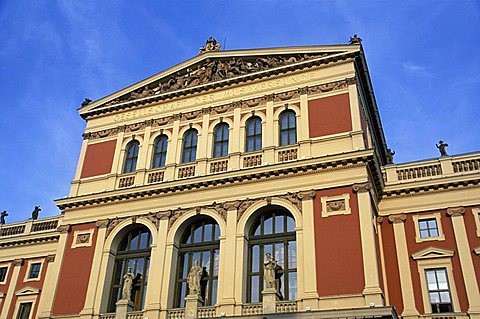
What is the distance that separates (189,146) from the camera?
26.8 metres

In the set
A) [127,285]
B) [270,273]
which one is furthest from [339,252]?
[127,285]

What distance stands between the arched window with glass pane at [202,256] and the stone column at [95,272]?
157 inches

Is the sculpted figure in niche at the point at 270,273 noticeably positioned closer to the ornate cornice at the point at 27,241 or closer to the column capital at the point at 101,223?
the column capital at the point at 101,223

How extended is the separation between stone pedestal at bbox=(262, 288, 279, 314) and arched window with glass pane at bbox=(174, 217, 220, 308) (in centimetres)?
285

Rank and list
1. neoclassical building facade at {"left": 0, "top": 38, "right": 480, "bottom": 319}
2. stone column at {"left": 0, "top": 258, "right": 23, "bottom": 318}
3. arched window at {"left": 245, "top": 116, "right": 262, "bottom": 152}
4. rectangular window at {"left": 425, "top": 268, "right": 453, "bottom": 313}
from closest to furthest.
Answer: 1. neoclassical building facade at {"left": 0, "top": 38, "right": 480, "bottom": 319}
2. rectangular window at {"left": 425, "top": 268, "right": 453, "bottom": 313}
3. arched window at {"left": 245, "top": 116, "right": 262, "bottom": 152}
4. stone column at {"left": 0, "top": 258, "right": 23, "bottom": 318}

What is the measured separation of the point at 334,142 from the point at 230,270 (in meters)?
7.46

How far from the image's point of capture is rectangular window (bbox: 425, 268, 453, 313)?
70.8 ft

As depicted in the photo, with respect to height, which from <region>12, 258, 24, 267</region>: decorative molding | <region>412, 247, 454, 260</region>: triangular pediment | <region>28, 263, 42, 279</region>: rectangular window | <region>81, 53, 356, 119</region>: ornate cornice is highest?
<region>81, 53, 356, 119</region>: ornate cornice

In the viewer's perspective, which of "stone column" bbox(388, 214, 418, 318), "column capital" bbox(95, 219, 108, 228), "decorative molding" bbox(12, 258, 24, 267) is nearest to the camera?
"stone column" bbox(388, 214, 418, 318)

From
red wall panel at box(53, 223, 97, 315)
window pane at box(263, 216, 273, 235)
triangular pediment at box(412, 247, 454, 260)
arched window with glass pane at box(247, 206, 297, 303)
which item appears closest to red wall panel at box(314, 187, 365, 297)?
arched window with glass pane at box(247, 206, 297, 303)

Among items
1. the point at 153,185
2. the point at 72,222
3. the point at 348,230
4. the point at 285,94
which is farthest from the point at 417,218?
the point at 72,222

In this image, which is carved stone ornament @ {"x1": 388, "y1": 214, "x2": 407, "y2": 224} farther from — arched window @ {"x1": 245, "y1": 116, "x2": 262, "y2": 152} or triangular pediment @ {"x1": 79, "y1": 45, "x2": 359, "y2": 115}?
triangular pediment @ {"x1": 79, "y1": 45, "x2": 359, "y2": 115}

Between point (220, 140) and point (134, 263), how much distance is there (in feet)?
24.5

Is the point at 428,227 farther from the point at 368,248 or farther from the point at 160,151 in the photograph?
the point at 160,151
